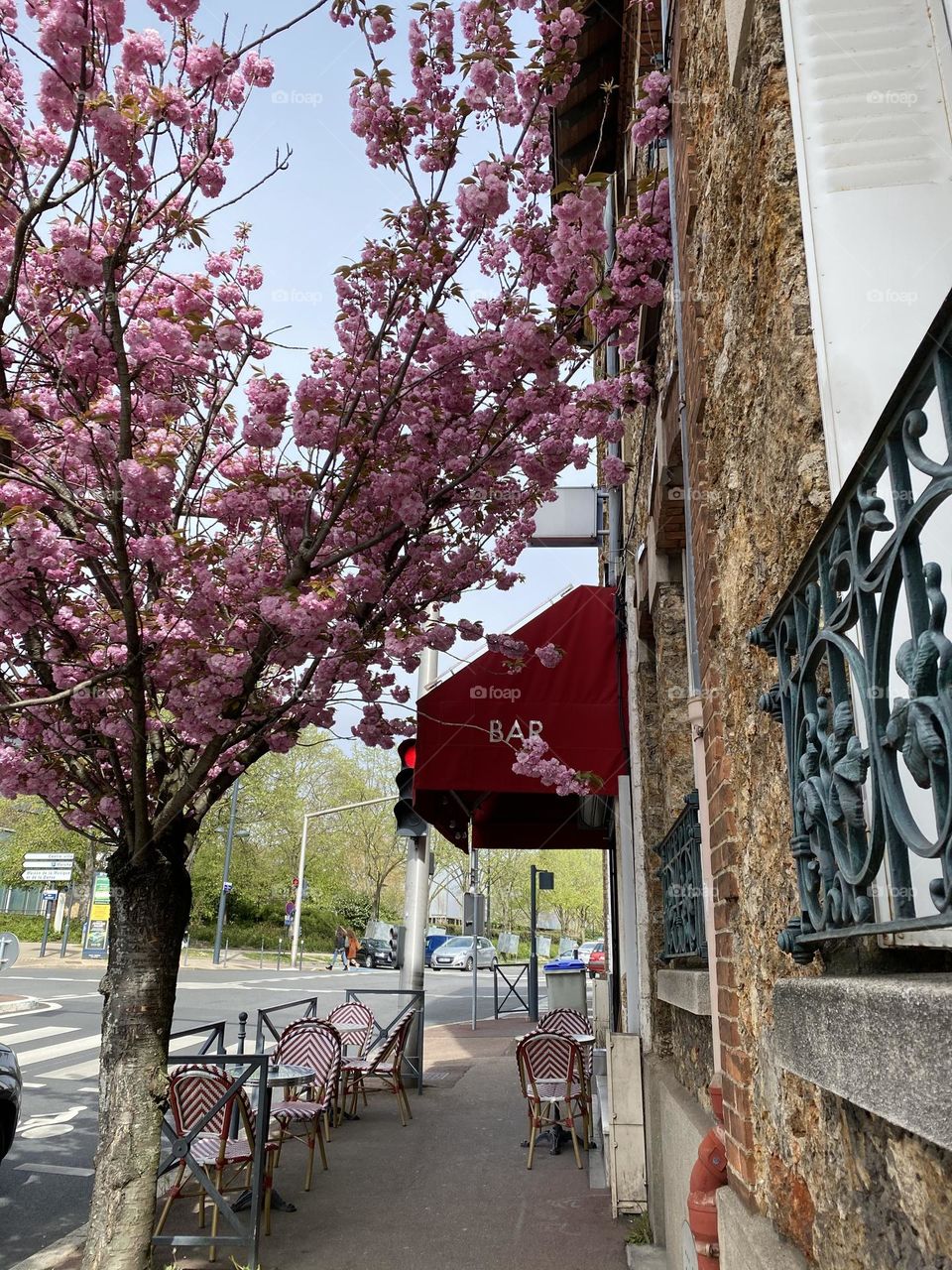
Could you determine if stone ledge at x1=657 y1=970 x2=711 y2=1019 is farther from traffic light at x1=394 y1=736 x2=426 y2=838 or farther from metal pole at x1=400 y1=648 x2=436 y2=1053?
metal pole at x1=400 y1=648 x2=436 y2=1053

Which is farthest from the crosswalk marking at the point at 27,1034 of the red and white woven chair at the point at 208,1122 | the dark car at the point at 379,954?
the dark car at the point at 379,954

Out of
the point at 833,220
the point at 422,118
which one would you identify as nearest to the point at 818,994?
the point at 833,220

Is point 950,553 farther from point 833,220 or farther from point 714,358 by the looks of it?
point 714,358

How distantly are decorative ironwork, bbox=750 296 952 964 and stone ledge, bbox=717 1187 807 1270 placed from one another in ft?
2.20

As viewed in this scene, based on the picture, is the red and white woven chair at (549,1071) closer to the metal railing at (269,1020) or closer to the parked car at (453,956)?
the metal railing at (269,1020)

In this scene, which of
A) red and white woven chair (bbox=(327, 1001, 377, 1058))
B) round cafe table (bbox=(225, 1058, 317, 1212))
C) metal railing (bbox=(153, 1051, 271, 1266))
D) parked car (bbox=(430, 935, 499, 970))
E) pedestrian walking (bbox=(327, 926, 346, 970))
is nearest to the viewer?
metal railing (bbox=(153, 1051, 271, 1266))

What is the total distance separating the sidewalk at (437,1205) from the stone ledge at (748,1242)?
3.67 metres

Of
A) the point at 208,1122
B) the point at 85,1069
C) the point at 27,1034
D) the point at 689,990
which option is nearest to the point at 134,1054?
the point at 208,1122

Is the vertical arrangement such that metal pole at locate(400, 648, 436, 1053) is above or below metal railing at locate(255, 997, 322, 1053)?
above

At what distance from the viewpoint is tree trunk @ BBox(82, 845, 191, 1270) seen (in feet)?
16.2

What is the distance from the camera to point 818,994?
5.08ft

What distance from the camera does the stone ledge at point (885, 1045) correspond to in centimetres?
106

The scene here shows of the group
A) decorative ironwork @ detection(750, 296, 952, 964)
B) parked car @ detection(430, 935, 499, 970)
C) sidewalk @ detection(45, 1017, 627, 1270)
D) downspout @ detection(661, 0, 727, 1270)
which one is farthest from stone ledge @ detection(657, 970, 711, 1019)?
parked car @ detection(430, 935, 499, 970)
